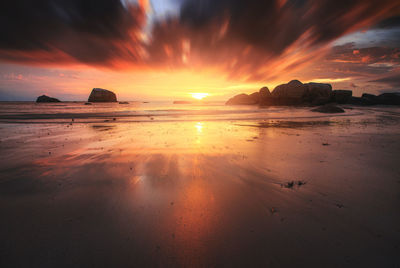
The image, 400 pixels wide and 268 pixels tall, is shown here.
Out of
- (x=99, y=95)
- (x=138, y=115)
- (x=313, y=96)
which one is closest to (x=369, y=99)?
(x=313, y=96)

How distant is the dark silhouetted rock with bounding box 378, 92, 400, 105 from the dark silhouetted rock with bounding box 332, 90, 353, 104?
8167 mm

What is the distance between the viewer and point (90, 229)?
2494 millimetres

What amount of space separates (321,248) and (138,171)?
413 cm

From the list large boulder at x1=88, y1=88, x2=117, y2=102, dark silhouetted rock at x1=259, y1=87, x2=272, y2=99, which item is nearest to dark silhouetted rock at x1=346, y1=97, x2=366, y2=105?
dark silhouetted rock at x1=259, y1=87, x2=272, y2=99

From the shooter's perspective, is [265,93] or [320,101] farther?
[265,93]

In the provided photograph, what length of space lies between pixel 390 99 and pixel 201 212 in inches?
3150

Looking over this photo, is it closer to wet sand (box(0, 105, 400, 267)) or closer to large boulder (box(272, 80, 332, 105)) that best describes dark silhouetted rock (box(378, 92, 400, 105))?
large boulder (box(272, 80, 332, 105))

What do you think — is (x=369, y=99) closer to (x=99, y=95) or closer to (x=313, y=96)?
(x=313, y=96)

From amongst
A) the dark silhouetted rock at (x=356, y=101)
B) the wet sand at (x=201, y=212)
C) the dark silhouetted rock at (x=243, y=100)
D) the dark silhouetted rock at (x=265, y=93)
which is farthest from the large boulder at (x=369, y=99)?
the wet sand at (x=201, y=212)

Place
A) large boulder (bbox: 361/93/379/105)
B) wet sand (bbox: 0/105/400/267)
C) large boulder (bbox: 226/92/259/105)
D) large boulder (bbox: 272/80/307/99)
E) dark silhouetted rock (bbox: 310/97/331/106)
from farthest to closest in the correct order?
large boulder (bbox: 226/92/259/105) < large boulder (bbox: 272/80/307/99) < dark silhouetted rock (bbox: 310/97/331/106) < large boulder (bbox: 361/93/379/105) < wet sand (bbox: 0/105/400/267)

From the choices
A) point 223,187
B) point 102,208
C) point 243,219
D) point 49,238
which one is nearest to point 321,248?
point 243,219

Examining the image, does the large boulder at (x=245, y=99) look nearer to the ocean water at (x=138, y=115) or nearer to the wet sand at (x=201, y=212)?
the ocean water at (x=138, y=115)

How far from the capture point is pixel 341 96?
192ft

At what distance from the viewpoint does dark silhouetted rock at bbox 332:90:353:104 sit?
58562 mm
